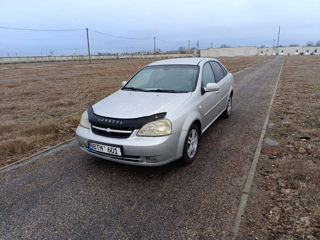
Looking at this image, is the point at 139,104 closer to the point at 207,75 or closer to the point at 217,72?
the point at 207,75

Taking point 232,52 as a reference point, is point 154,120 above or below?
below

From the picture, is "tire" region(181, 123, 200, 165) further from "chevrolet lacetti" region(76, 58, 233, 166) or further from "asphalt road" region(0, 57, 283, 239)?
"asphalt road" region(0, 57, 283, 239)

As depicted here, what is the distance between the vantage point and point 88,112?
3.29 metres

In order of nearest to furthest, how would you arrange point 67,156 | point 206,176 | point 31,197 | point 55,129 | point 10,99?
point 31,197 < point 206,176 < point 67,156 < point 55,129 < point 10,99

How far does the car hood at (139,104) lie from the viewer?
2.90 metres

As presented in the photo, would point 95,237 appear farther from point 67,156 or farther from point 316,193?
point 316,193

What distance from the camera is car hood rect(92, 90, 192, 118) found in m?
2.90

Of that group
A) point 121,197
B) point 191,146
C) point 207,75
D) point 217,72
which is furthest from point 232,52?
point 121,197

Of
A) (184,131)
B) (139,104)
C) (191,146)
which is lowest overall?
(191,146)

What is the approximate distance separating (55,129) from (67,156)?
1628mm

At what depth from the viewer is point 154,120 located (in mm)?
2740

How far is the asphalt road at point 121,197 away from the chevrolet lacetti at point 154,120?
369 millimetres

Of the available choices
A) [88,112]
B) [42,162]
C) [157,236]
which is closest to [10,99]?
[42,162]

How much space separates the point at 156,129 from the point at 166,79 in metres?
1.49
